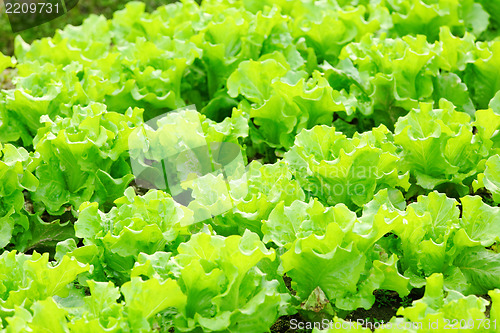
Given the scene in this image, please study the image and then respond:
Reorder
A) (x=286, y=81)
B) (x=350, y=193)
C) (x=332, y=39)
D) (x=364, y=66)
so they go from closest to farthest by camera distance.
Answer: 1. (x=350, y=193)
2. (x=286, y=81)
3. (x=364, y=66)
4. (x=332, y=39)

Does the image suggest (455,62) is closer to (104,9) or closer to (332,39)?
(332,39)

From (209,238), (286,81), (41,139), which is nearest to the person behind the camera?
(209,238)

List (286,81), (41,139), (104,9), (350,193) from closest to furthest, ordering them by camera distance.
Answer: (350,193)
(41,139)
(286,81)
(104,9)

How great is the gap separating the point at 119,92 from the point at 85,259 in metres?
1.51

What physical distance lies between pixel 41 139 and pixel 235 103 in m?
1.47

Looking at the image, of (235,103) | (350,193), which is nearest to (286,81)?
(235,103)

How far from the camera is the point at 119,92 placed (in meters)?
4.12

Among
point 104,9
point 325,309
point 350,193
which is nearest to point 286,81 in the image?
point 350,193

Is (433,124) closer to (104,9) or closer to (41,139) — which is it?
(41,139)

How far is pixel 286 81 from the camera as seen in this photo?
12.7ft

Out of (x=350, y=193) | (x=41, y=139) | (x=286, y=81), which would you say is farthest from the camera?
(x=286, y=81)

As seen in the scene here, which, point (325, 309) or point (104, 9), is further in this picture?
point (104, 9)

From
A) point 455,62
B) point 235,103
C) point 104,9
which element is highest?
point 455,62

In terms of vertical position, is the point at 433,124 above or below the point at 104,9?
above
